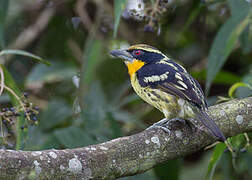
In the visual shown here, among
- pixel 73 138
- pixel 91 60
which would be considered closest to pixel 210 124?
pixel 73 138

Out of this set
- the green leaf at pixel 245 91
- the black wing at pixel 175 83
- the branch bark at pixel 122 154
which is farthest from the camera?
the green leaf at pixel 245 91

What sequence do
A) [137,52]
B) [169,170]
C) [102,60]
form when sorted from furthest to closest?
[102,60], [169,170], [137,52]

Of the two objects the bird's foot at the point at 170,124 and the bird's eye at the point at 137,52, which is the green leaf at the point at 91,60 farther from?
the bird's foot at the point at 170,124

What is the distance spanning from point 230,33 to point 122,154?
188cm

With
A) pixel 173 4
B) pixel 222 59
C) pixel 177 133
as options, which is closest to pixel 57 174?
pixel 177 133

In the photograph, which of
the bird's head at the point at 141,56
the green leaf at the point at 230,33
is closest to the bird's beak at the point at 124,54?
the bird's head at the point at 141,56

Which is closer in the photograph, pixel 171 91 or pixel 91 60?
pixel 171 91

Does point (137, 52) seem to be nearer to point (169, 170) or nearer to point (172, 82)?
point (172, 82)

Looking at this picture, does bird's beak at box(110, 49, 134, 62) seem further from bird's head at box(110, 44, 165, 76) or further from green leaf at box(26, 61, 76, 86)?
green leaf at box(26, 61, 76, 86)

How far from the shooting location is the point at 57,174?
7.16 ft

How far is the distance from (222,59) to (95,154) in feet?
6.06

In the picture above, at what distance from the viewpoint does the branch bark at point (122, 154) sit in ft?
6.97

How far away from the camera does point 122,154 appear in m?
2.44

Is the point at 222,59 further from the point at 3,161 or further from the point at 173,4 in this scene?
the point at 3,161
